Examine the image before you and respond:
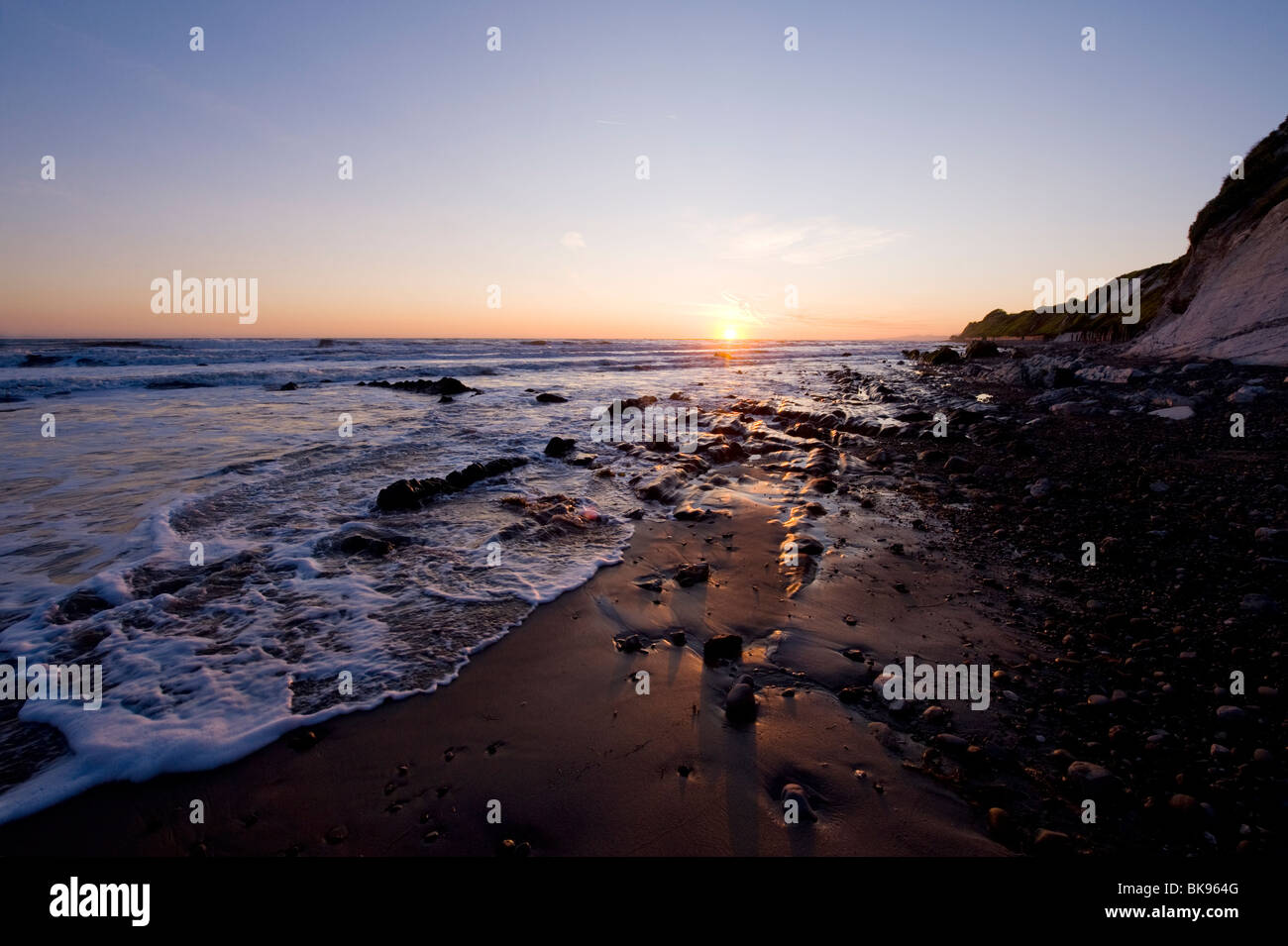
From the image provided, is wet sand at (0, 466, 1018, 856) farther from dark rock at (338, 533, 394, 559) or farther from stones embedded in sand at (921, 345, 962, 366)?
stones embedded in sand at (921, 345, 962, 366)

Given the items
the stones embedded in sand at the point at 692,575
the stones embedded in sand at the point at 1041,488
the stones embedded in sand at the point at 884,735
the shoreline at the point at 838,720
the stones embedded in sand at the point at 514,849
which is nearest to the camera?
the stones embedded in sand at the point at 514,849

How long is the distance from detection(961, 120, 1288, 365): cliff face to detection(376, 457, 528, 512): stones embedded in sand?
21185 millimetres

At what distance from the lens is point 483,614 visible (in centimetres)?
496

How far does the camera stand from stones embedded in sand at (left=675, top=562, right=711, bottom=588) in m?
5.52

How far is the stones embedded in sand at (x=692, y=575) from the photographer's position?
552 centimetres

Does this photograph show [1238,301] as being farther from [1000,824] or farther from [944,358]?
[1000,824]

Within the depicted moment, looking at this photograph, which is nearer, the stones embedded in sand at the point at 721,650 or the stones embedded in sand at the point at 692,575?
the stones embedded in sand at the point at 721,650

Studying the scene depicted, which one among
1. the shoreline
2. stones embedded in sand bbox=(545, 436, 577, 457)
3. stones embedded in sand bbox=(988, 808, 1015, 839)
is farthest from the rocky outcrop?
stones embedded in sand bbox=(988, 808, 1015, 839)

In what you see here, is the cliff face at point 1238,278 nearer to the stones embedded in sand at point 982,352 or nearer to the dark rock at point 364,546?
the stones embedded in sand at point 982,352

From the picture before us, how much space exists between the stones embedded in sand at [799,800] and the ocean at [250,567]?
8.86ft

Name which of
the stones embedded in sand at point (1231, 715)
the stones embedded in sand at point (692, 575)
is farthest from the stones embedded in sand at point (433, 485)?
the stones embedded in sand at point (1231, 715)

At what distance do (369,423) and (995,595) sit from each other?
16.0 metres

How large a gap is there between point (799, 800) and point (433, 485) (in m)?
7.58
